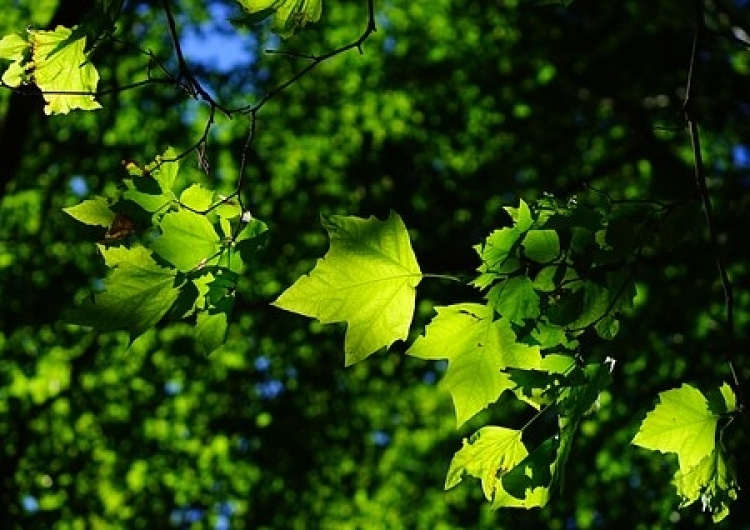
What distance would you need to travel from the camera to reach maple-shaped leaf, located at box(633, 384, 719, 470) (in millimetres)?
1652

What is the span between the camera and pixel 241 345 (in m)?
10.3

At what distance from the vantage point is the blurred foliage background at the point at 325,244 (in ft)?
30.2

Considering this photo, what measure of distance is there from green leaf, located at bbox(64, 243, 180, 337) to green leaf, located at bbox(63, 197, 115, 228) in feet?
0.42

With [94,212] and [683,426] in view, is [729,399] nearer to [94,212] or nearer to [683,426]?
[683,426]

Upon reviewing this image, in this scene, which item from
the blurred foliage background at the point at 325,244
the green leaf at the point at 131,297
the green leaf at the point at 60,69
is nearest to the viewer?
the green leaf at the point at 131,297

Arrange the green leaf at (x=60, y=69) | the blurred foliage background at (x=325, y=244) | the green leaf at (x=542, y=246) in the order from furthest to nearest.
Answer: the blurred foliage background at (x=325, y=244), the green leaf at (x=60, y=69), the green leaf at (x=542, y=246)

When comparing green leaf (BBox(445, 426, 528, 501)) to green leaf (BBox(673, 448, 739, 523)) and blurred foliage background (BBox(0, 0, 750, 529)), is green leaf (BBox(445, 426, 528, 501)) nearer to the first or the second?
green leaf (BBox(673, 448, 739, 523))

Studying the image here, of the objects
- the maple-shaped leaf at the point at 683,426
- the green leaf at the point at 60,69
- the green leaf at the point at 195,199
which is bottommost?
the maple-shaped leaf at the point at 683,426

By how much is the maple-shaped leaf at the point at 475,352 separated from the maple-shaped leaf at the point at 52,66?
82 centimetres

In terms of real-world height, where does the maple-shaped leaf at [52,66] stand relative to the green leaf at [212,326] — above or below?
above

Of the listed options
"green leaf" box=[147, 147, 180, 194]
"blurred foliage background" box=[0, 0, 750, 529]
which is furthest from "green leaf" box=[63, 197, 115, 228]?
"blurred foliage background" box=[0, 0, 750, 529]

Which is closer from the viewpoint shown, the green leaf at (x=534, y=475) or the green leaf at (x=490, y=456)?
the green leaf at (x=534, y=475)

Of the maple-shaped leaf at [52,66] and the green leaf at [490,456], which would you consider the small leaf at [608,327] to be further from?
the maple-shaped leaf at [52,66]

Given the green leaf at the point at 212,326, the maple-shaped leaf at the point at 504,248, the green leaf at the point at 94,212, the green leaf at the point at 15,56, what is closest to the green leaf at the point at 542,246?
the maple-shaped leaf at the point at 504,248
